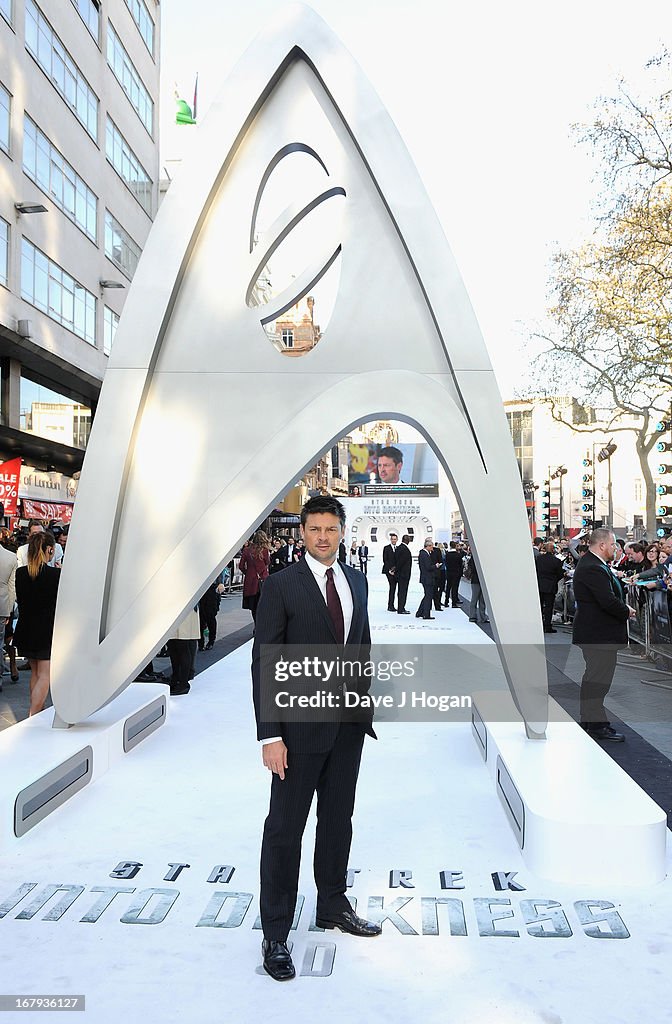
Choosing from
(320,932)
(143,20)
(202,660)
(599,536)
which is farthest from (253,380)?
(143,20)

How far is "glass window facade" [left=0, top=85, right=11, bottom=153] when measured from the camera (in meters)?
19.9

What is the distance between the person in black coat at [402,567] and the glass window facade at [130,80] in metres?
19.8

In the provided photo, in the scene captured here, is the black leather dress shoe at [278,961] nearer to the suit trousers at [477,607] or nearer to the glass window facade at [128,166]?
the suit trousers at [477,607]

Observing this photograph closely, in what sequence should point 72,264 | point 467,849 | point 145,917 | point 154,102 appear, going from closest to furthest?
point 145,917 → point 467,849 → point 72,264 → point 154,102

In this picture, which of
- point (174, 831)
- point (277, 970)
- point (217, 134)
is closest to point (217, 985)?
point (277, 970)

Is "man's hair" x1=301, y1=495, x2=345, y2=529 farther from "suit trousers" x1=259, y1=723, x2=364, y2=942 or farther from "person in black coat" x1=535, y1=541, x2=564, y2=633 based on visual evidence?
"person in black coat" x1=535, y1=541, x2=564, y2=633

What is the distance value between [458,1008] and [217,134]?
6.09 m

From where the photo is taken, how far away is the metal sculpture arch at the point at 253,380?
6.54 meters

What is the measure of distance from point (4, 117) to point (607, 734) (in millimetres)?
19564

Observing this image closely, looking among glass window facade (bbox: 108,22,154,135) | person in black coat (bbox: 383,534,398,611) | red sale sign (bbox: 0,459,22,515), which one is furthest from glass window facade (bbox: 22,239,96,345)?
person in black coat (bbox: 383,534,398,611)

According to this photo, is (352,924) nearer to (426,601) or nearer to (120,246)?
(426,601)

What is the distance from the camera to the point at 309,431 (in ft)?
21.7

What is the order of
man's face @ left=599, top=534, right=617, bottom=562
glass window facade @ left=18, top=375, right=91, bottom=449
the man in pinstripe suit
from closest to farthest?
the man in pinstripe suit → man's face @ left=599, top=534, right=617, bottom=562 → glass window facade @ left=18, top=375, right=91, bottom=449

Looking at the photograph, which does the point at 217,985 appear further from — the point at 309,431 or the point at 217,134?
the point at 217,134
